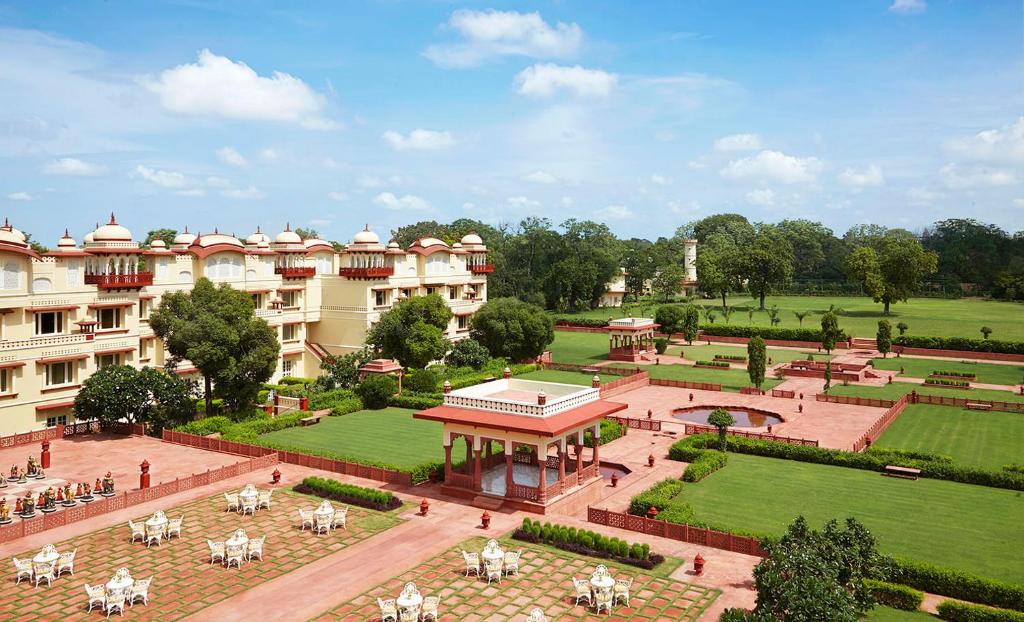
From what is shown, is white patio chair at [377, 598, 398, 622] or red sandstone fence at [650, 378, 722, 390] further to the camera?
→ red sandstone fence at [650, 378, 722, 390]

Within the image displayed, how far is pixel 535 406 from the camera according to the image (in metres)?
Result: 32.2

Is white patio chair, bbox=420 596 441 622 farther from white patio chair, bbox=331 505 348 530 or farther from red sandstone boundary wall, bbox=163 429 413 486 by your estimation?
red sandstone boundary wall, bbox=163 429 413 486

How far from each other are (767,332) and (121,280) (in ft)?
205

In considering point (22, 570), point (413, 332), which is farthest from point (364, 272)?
point (22, 570)

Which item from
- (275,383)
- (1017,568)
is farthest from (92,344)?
(1017,568)

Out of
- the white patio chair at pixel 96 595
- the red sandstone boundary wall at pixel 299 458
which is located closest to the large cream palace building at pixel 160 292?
the red sandstone boundary wall at pixel 299 458

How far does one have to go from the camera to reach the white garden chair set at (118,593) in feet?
72.0

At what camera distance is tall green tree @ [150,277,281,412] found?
44.5 m

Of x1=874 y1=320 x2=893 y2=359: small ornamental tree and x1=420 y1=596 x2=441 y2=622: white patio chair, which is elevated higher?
x1=874 y1=320 x2=893 y2=359: small ornamental tree

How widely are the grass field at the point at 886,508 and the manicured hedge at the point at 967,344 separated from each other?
45.6 meters

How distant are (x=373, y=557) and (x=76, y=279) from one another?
97.5ft

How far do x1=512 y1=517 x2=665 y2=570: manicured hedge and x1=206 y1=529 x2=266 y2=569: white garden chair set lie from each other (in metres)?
8.75

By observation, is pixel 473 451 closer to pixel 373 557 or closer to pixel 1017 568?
pixel 373 557

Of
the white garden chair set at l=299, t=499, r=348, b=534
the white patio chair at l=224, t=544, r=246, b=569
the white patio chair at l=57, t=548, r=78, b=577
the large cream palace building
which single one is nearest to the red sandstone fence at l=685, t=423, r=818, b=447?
the white garden chair set at l=299, t=499, r=348, b=534
